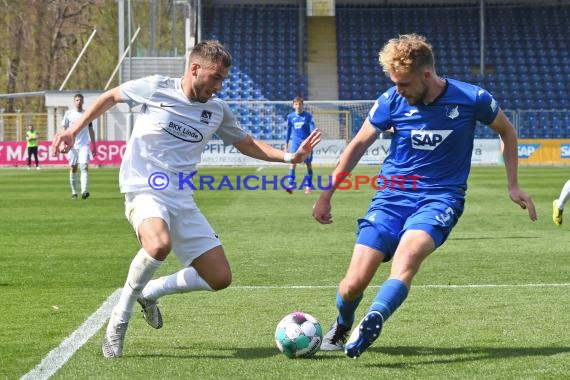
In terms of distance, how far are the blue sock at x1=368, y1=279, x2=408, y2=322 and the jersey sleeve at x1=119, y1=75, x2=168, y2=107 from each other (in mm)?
2010

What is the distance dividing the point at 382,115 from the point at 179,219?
4.72ft

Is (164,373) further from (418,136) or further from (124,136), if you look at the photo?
(124,136)

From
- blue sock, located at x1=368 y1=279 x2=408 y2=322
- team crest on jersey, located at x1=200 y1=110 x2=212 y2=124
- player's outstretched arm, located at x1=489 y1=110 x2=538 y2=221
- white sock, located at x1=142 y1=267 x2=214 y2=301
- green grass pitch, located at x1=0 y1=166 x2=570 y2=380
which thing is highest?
team crest on jersey, located at x1=200 y1=110 x2=212 y2=124

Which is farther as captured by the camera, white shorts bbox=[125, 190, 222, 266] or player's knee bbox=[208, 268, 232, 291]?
player's knee bbox=[208, 268, 232, 291]

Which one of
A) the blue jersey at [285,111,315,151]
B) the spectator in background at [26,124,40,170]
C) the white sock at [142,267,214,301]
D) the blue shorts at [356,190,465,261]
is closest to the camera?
the blue shorts at [356,190,465,261]

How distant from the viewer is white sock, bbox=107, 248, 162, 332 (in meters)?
6.18

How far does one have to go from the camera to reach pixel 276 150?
6.93m

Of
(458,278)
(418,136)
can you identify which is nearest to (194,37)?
(458,278)

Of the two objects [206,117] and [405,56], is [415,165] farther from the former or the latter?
[206,117]

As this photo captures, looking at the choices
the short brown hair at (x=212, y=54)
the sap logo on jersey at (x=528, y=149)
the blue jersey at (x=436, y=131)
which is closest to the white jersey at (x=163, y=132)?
the short brown hair at (x=212, y=54)

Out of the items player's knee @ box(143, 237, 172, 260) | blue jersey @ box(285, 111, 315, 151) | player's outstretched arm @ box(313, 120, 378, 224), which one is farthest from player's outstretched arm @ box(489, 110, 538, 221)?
blue jersey @ box(285, 111, 315, 151)

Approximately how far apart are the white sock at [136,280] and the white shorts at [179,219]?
0.23 meters

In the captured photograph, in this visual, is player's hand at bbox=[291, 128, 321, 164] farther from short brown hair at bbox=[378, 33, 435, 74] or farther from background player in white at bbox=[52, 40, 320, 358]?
short brown hair at bbox=[378, 33, 435, 74]

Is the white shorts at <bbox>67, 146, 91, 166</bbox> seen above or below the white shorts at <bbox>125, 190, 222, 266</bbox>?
below
